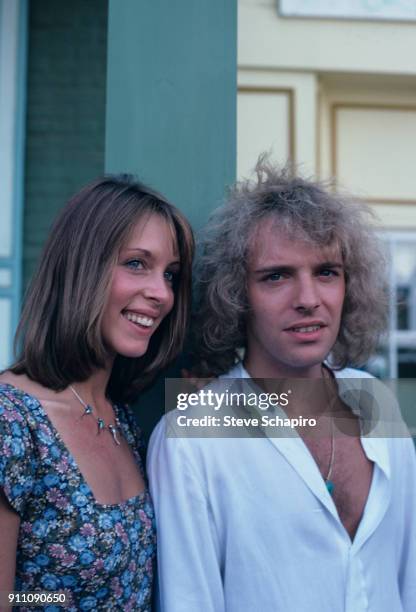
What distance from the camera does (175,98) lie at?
2439mm

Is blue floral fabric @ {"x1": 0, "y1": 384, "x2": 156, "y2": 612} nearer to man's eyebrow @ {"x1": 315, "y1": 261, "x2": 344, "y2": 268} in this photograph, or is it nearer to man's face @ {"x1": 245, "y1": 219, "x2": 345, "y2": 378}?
man's face @ {"x1": 245, "y1": 219, "x2": 345, "y2": 378}

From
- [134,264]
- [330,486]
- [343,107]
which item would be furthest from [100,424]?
[343,107]

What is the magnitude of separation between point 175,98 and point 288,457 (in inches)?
47.8

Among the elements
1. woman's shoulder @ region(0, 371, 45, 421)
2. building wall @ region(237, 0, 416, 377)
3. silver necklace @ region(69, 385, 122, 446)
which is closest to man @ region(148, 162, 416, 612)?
silver necklace @ region(69, 385, 122, 446)

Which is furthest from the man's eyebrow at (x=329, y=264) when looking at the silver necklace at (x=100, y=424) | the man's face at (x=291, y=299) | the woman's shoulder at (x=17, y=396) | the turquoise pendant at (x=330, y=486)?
the woman's shoulder at (x=17, y=396)

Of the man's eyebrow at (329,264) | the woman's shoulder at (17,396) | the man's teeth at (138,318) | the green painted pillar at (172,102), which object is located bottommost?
the woman's shoulder at (17,396)

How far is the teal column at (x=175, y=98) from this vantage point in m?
2.41

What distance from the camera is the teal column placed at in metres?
2.41

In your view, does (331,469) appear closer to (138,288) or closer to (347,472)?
(347,472)

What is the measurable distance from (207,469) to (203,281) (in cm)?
62

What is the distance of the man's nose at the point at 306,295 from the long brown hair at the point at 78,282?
1.30ft

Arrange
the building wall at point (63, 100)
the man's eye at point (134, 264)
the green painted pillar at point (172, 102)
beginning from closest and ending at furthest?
the man's eye at point (134, 264)
the green painted pillar at point (172, 102)
the building wall at point (63, 100)

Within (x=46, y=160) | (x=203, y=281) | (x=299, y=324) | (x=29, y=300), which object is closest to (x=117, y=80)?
(x=203, y=281)

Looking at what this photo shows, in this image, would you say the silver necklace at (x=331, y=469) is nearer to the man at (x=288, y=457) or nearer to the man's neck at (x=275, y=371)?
the man at (x=288, y=457)
